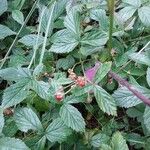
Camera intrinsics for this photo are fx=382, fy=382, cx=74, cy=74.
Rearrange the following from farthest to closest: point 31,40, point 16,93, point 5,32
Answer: point 5,32, point 31,40, point 16,93

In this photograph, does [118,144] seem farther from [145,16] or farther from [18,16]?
[18,16]

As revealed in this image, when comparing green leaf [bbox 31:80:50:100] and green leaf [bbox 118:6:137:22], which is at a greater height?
green leaf [bbox 118:6:137:22]

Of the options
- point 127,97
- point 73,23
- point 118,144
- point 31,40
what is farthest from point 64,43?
point 118,144

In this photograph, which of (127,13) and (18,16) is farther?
(18,16)

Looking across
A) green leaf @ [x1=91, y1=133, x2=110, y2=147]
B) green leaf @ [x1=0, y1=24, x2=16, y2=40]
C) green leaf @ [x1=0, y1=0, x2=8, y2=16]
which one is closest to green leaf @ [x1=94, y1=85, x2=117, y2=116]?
green leaf @ [x1=91, y1=133, x2=110, y2=147]

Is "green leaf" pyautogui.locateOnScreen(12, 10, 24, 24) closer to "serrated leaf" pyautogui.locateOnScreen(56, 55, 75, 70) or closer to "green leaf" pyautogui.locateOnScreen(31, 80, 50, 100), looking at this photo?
"serrated leaf" pyautogui.locateOnScreen(56, 55, 75, 70)

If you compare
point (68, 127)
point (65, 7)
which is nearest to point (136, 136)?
point (68, 127)

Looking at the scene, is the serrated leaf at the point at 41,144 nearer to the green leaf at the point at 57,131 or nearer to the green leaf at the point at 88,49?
the green leaf at the point at 57,131
